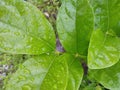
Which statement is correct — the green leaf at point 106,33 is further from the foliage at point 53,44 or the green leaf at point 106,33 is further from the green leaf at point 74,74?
the green leaf at point 74,74

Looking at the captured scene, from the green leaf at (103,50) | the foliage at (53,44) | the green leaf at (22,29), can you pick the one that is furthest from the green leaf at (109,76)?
the green leaf at (22,29)

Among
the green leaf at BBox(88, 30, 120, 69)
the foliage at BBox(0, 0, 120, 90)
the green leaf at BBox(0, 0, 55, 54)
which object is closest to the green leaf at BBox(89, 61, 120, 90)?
the foliage at BBox(0, 0, 120, 90)

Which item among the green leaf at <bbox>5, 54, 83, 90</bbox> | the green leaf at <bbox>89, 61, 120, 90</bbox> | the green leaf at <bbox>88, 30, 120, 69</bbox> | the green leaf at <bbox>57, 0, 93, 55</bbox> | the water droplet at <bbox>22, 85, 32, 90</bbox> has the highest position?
the green leaf at <bbox>57, 0, 93, 55</bbox>

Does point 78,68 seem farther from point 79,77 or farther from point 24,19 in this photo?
point 24,19

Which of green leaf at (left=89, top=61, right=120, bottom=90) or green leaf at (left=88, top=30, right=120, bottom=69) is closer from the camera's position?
green leaf at (left=88, top=30, right=120, bottom=69)

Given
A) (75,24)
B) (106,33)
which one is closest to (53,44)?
(75,24)

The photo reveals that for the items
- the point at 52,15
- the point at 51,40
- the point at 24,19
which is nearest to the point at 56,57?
the point at 51,40

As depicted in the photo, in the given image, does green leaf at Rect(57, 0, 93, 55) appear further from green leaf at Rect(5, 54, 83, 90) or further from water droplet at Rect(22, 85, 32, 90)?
water droplet at Rect(22, 85, 32, 90)
